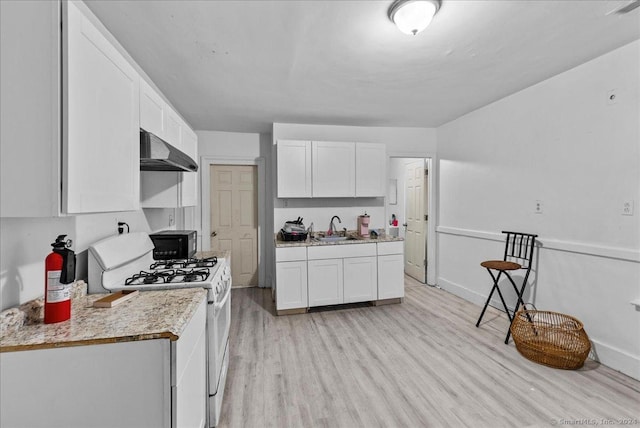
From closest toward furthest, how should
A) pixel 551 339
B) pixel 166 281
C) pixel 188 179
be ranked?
1. pixel 166 281
2. pixel 551 339
3. pixel 188 179

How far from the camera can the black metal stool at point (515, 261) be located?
2.88 metres

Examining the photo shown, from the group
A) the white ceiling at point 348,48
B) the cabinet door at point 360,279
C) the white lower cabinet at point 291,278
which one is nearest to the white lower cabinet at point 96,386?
the white ceiling at point 348,48

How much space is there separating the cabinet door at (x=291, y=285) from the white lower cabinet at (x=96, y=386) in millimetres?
2279

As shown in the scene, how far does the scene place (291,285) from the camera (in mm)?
3533

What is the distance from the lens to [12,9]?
103 centimetres

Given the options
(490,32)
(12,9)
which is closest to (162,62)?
(12,9)

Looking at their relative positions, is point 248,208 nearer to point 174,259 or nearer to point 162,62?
point 174,259

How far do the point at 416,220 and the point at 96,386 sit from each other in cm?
471

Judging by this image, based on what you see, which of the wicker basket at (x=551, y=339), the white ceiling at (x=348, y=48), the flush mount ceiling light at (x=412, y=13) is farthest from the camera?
the wicker basket at (x=551, y=339)

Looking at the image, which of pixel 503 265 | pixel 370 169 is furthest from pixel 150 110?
pixel 503 265

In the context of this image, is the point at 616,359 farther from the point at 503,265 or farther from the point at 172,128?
the point at 172,128

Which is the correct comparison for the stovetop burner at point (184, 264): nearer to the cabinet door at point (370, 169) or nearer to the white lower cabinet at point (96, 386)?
the white lower cabinet at point (96, 386)

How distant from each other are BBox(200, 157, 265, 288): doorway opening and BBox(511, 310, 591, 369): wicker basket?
3421 millimetres

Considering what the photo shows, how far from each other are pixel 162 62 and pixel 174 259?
5.29 ft
